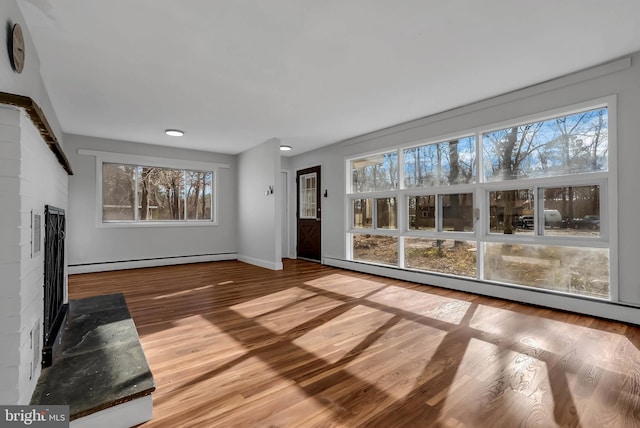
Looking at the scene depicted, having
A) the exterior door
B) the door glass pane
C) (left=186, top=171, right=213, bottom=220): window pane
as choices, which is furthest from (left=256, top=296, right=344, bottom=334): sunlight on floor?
(left=186, top=171, right=213, bottom=220): window pane

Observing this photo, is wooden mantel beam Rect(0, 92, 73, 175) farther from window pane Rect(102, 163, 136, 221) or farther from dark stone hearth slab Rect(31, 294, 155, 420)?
window pane Rect(102, 163, 136, 221)

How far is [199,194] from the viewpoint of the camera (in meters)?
6.64

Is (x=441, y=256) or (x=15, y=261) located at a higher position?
(x=15, y=261)

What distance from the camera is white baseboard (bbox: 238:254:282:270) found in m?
5.55

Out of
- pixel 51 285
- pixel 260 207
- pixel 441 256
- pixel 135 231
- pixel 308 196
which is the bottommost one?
pixel 441 256

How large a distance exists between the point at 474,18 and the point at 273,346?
287 cm

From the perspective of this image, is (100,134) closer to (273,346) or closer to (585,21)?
(273,346)

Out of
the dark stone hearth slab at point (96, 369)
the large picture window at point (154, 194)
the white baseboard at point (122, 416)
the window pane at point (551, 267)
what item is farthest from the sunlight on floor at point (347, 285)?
the large picture window at point (154, 194)

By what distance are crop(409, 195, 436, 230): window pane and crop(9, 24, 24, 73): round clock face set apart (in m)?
4.49

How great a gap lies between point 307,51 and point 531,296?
348 cm

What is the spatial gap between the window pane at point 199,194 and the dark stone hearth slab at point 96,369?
4.08 metres

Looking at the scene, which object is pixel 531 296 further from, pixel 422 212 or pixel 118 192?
pixel 118 192

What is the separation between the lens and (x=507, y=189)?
3695 mm

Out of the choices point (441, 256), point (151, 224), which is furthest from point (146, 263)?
point (441, 256)
